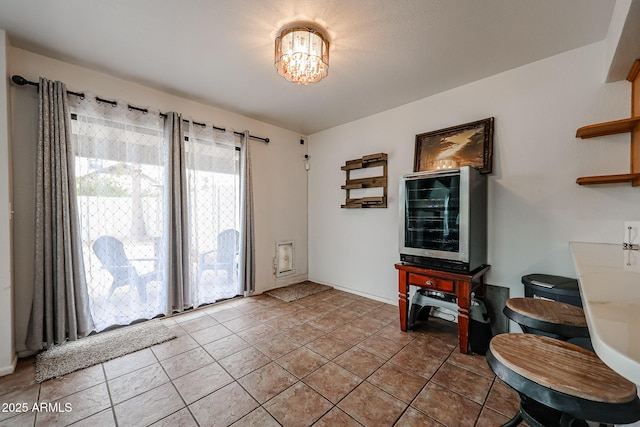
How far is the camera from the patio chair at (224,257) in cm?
303

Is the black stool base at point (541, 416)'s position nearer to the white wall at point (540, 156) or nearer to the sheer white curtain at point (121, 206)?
the white wall at point (540, 156)

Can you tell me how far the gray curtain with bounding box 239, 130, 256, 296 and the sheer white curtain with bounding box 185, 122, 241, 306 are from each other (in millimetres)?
72

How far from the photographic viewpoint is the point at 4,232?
5.91 feet

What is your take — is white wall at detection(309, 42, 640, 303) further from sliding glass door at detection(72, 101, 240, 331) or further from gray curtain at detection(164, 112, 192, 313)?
gray curtain at detection(164, 112, 192, 313)

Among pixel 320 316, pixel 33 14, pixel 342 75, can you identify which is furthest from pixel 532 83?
pixel 33 14

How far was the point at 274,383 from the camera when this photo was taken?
5.67 ft

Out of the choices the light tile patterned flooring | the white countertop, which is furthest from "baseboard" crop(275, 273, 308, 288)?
the white countertop

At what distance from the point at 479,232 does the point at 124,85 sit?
3.67 meters

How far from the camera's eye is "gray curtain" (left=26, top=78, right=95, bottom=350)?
6.59 ft

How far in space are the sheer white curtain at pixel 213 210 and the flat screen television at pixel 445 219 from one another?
2.11m

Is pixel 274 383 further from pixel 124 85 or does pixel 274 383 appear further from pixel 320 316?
pixel 124 85

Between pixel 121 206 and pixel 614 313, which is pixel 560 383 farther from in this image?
pixel 121 206

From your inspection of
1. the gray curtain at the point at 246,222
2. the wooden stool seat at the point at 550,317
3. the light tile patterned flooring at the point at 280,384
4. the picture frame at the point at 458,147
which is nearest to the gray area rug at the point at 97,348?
the light tile patterned flooring at the point at 280,384

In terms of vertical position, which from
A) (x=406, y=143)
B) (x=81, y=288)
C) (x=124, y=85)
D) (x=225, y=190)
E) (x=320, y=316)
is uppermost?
(x=124, y=85)
